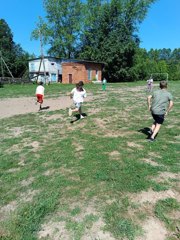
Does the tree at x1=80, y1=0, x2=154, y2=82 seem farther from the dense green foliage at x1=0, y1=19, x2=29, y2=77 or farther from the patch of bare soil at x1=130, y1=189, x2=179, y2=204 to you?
the patch of bare soil at x1=130, y1=189, x2=179, y2=204

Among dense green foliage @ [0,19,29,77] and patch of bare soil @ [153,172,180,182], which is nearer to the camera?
patch of bare soil @ [153,172,180,182]

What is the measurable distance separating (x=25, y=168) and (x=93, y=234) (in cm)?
241

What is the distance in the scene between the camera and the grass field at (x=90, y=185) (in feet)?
10.3

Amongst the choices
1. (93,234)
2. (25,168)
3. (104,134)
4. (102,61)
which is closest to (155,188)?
(93,234)

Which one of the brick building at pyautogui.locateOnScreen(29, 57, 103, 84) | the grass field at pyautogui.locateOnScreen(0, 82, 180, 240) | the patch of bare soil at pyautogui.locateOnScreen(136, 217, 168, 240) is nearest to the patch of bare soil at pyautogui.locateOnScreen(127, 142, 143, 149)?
the grass field at pyautogui.locateOnScreen(0, 82, 180, 240)

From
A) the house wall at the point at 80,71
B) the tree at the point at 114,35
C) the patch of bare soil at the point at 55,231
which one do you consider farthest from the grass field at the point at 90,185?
the tree at the point at 114,35

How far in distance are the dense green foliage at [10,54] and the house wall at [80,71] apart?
52.5 feet

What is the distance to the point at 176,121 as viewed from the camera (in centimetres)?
881

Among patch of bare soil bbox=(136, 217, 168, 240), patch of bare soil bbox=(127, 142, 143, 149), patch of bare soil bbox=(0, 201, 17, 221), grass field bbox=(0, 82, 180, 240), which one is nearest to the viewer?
patch of bare soil bbox=(136, 217, 168, 240)

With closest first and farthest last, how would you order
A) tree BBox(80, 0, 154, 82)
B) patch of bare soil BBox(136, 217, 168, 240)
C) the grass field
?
patch of bare soil BBox(136, 217, 168, 240)
the grass field
tree BBox(80, 0, 154, 82)

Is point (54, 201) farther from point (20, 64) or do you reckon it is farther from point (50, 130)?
point (20, 64)

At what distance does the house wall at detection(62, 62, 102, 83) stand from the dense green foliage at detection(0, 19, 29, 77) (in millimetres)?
16006

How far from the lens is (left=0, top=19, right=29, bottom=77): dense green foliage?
5204cm

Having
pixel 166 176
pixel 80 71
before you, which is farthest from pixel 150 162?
pixel 80 71
